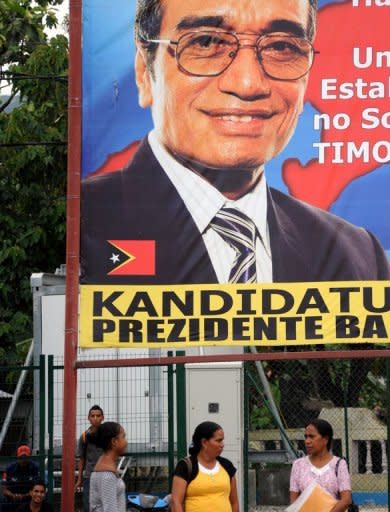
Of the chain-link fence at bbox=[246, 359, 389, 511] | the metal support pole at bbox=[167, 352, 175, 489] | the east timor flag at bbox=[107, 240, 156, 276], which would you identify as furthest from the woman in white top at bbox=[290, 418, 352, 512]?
the chain-link fence at bbox=[246, 359, 389, 511]

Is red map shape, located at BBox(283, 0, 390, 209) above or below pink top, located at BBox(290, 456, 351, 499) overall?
above

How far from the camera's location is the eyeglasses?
11.6 metres

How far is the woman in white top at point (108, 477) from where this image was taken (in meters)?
9.45

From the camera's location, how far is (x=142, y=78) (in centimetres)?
1168

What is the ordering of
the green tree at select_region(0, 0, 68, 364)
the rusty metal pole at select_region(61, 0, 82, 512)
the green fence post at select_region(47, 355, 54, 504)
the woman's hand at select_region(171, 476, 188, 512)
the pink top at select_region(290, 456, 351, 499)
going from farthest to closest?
Result: 1. the green tree at select_region(0, 0, 68, 364)
2. the green fence post at select_region(47, 355, 54, 504)
3. the rusty metal pole at select_region(61, 0, 82, 512)
4. the pink top at select_region(290, 456, 351, 499)
5. the woman's hand at select_region(171, 476, 188, 512)

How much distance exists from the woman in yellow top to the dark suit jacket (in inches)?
84.0

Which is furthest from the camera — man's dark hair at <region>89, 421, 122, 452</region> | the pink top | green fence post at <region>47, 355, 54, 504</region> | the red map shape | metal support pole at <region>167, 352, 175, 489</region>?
metal support pole at <region>167, 352, 175, 489</region>

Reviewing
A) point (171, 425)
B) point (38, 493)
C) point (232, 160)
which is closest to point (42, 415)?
point (171, 425)

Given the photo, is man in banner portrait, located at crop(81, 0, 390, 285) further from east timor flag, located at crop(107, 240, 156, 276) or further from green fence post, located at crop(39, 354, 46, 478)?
green fence post, located at crop(39, 354, 46, 478)

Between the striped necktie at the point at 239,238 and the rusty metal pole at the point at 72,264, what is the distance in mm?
1256

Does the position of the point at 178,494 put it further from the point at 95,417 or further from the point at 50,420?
the point at 50,420

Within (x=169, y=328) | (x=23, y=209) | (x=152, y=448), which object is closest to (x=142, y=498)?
(x=152, y=448)

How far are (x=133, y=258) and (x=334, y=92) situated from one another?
2336 mm

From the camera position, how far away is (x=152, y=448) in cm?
1544
